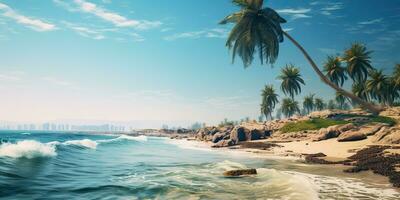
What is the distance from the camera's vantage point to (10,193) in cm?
1347

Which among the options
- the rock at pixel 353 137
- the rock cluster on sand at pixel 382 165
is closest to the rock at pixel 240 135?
the rock at pixel 353 137

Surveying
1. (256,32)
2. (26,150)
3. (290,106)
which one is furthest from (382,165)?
(290,106)

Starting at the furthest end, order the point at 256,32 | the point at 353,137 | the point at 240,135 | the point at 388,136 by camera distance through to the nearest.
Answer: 1. the point at 240,135
2. the point at 353,137
3. the point at 388,136
4. the point at 256,32

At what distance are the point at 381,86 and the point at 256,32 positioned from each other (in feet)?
218

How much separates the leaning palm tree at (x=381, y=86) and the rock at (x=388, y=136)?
4999 cm

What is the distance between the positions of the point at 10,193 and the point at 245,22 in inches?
884

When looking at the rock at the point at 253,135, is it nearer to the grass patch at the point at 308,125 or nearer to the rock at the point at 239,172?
the grass patch at the point at 308,125

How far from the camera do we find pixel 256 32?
28219 mm

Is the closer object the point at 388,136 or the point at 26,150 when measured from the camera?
the point at 26,150

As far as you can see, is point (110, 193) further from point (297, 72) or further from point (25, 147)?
point (297, 72)

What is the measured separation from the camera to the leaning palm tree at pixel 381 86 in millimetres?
81000

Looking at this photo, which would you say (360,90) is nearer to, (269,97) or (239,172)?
(269,97)

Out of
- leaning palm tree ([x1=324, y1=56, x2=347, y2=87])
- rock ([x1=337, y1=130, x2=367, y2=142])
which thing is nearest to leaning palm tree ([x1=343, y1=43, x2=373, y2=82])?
leaning palm tree ([x1=324, y1=56, x2=347, y2=87])

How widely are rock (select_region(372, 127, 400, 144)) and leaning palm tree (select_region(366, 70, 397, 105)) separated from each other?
49990 millimetres
